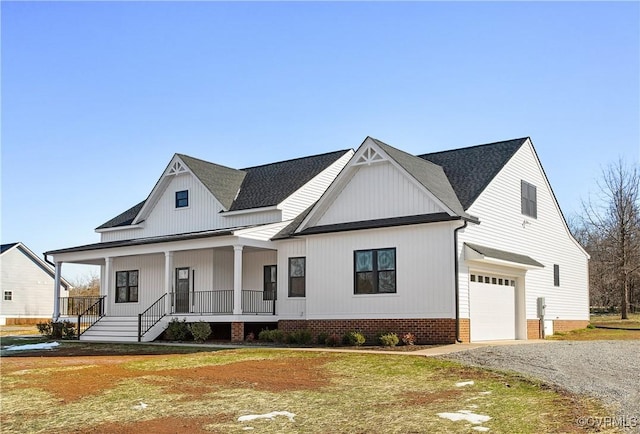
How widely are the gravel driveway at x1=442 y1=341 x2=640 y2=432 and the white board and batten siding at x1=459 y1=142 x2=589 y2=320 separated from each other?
4155 mm

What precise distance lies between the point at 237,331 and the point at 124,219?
12.9 metres

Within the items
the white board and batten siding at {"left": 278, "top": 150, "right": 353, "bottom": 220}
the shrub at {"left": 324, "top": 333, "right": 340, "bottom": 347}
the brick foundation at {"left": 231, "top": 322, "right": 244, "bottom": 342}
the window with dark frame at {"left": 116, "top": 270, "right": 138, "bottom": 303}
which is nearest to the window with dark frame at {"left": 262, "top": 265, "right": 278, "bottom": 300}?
the white board and batten siding at {"left": 278, "top": 150, "right": 353, "bottom": 220}

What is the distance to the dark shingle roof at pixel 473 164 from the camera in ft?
82.4

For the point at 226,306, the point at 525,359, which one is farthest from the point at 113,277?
the point at 525,359

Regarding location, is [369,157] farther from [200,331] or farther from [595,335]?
[595,335]

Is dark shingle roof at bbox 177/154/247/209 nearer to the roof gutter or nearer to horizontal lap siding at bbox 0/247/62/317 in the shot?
the roof gutter

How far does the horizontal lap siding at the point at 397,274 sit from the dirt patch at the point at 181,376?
17.9 feet

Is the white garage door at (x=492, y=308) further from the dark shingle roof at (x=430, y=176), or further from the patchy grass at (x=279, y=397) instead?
the patchy grass at (x=279, y=397)

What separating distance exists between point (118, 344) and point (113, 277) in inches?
332

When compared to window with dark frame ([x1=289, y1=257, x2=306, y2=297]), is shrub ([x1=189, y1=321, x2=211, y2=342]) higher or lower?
lower

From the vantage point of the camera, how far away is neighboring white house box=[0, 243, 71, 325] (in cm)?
5641

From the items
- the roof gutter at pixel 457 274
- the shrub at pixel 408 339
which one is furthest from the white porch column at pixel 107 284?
the roof gutter at pixel 457 274

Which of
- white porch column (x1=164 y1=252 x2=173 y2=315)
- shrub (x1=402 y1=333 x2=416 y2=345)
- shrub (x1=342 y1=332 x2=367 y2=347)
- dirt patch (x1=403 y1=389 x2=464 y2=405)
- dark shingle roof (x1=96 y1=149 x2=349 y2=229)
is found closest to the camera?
dirt patch (x1=403 y1=389 x2=464 y2=405)

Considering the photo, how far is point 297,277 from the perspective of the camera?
27188mm
